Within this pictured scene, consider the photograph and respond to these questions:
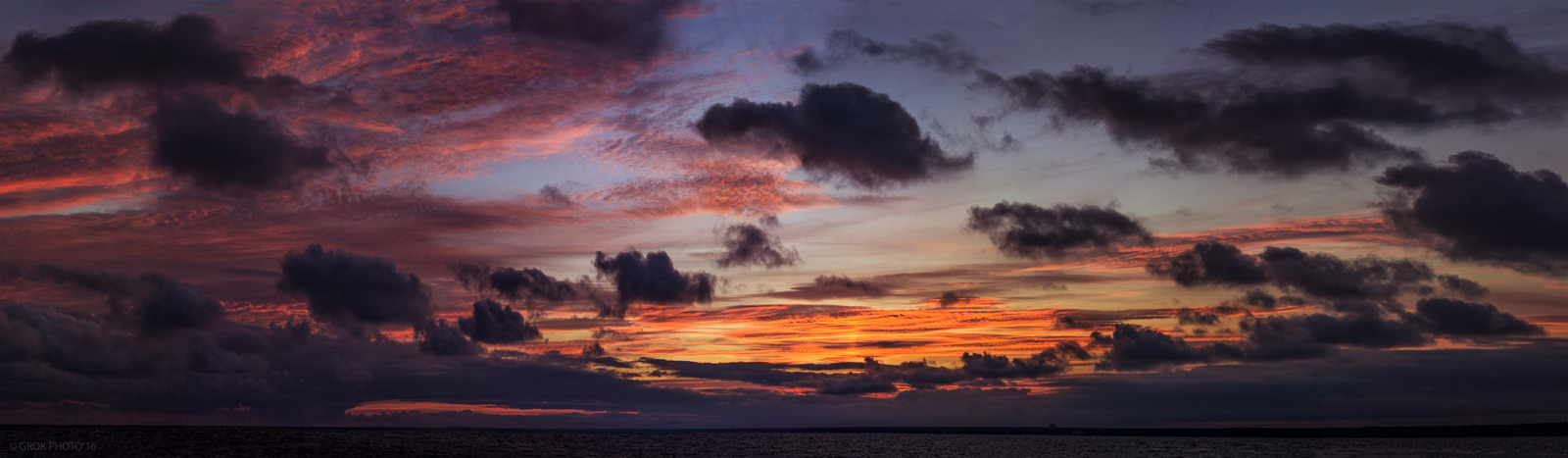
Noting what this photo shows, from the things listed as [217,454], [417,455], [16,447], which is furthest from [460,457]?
[16,447]

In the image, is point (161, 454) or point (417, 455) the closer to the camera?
point (161, 454)

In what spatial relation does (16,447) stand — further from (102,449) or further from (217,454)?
(217,454)

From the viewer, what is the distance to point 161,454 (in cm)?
17362

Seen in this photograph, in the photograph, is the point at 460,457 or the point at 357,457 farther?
the point at 460,457

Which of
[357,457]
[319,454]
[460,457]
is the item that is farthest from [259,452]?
[460,457]

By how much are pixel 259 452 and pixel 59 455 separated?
38.9m

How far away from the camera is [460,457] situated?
649 feet

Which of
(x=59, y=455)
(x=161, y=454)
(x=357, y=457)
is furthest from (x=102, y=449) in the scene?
(x=357, y=457)

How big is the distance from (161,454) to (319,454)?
30.2 m

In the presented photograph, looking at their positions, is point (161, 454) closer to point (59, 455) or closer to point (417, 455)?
point (59, 455)

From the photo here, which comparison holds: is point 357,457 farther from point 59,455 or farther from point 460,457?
point 59,455

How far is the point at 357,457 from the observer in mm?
183625

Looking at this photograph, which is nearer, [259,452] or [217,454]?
[217,454]

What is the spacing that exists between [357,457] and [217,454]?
86.1ft
